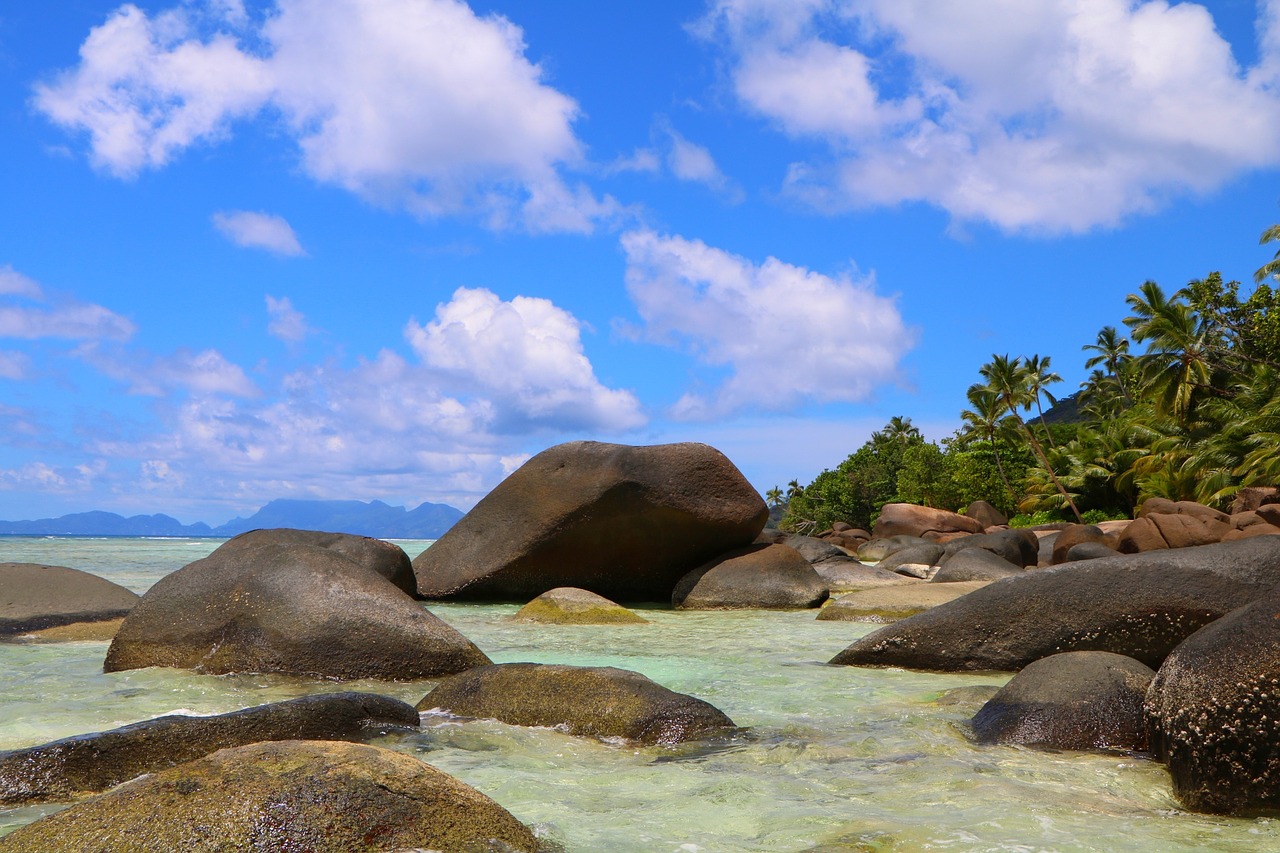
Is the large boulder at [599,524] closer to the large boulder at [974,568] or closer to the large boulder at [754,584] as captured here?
the large boulder at [754,584]

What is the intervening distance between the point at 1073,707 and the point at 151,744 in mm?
4271

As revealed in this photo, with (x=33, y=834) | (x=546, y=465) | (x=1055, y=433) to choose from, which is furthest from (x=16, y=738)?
(x=1055, y=433)

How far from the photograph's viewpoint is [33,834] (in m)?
3.08

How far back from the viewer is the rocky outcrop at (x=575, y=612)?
11703mm

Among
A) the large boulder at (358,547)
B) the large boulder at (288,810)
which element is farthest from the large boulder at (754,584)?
the large boulder at (288,810)

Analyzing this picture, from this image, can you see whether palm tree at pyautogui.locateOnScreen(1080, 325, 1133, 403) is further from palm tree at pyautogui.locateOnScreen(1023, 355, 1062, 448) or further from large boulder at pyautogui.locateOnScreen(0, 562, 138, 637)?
large boulder at pyautogui.locateOnScreen(0, 562, 138, 637)

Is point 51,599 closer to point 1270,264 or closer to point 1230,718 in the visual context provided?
point 1230,718

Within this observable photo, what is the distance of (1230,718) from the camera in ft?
13.5

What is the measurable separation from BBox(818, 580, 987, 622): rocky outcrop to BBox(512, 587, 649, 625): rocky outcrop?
7.30ft

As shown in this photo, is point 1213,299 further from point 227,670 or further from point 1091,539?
point 227,670

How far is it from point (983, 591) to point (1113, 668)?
233 cm

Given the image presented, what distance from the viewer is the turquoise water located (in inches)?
144

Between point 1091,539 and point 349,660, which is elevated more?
point 1091,539

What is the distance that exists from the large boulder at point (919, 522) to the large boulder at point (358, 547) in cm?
2921
